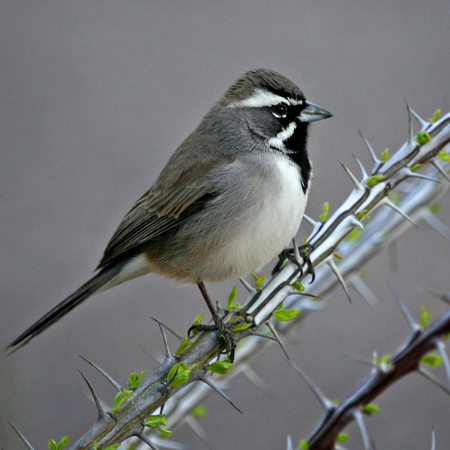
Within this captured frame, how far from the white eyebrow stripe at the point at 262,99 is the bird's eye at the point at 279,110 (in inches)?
0.8

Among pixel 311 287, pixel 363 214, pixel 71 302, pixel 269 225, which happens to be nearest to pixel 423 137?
pixel 363 214

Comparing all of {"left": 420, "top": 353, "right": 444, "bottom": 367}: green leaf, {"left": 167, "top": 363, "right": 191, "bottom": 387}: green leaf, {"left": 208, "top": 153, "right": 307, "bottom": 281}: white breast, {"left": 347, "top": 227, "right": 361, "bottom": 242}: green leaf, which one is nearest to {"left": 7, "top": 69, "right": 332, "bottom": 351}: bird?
{"left": 208, "top": 153, "right": 307, "bottom": 281}: white breast

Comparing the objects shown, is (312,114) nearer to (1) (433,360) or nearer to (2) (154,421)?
(1) (433,360)

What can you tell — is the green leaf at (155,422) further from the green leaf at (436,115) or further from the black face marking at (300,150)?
the black face marking at (300,150)

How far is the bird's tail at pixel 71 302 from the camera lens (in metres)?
3.07

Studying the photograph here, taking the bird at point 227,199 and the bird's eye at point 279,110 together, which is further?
the bird's eye at point 279,110

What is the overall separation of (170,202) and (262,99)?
2.72ft

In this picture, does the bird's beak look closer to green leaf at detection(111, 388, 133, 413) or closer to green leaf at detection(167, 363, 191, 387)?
green leaf at detection(167, 363, 191, 387)

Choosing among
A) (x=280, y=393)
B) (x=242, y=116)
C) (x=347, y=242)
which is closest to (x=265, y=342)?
(x=347, y=242)

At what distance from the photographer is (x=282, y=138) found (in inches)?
140

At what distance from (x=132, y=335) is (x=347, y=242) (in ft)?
11.6

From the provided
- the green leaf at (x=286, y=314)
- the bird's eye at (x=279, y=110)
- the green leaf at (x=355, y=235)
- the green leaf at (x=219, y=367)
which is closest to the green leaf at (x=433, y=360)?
the green leaf at (x=286, y=314)

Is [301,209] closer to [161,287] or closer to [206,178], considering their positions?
[206,178]

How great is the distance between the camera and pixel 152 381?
2.05 m
